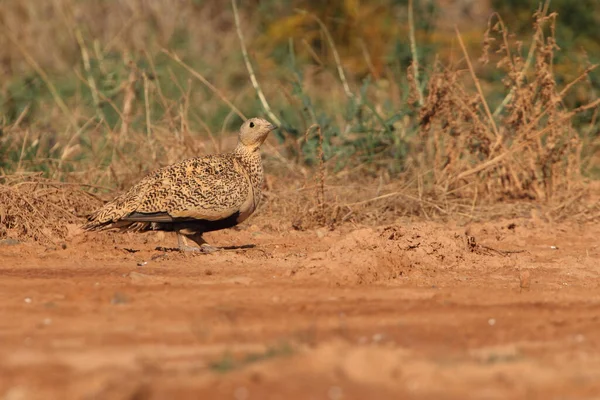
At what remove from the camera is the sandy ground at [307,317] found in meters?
3.68

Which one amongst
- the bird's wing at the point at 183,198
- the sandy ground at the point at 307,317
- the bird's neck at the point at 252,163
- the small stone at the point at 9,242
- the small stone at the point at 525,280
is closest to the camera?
the sandy ground at the point at 307,317

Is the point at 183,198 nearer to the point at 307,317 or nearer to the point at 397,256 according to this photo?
the point at 397,256

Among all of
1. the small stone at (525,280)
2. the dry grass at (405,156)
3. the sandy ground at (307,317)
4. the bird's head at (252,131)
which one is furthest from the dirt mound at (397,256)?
the dry grass at (405,156)

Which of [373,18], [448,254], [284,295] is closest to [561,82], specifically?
[373,18]

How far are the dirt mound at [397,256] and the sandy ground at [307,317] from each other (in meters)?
0.01

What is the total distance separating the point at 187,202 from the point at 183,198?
41 mm

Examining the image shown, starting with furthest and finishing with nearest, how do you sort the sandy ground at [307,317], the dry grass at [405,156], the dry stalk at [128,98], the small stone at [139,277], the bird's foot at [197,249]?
1. the dry stalk at [128,98]
2. the dry grass at [405,156]
3. the bird's foot at [197,249]
4. the small stone at [139,277]
5. the sandy ground at [307,317]

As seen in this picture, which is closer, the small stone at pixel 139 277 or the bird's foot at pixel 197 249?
the small stone at pixel 139 277

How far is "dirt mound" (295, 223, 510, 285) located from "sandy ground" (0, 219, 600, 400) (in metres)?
0.01

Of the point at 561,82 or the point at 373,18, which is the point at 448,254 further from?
the point at 373,18

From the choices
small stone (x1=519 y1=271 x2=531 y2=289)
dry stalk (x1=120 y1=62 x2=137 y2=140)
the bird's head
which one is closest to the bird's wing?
the bird's head

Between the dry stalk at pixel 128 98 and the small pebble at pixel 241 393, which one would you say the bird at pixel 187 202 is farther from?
the small pebble at pixel 241 393

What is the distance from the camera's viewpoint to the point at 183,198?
6949 millimetres

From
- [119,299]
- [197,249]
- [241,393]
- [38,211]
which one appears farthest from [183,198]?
[241,393]
